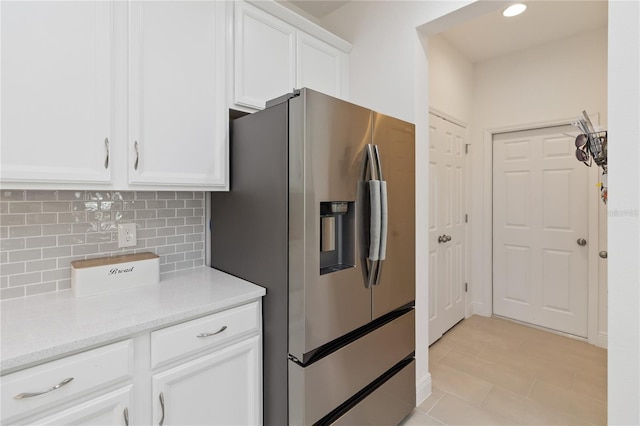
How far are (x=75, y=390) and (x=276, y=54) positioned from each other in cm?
177

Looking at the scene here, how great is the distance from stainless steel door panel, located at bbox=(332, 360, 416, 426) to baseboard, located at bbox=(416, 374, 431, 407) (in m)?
0.14

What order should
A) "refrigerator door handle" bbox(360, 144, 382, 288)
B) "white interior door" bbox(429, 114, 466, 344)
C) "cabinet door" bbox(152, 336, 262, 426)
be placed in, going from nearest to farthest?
"cabinet door" bbox(152, 336, 262, 426), "refrigerator door handle" bbox(360, 144, 382, 288), "white interior door" bbox(429, 114, 466, 344)

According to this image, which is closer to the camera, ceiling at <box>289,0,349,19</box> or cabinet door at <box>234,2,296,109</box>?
cabinet door at <box>234,2,296,109</box>

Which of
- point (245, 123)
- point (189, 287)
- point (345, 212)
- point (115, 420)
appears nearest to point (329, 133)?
point (345, 212)

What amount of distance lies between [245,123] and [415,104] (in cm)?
105

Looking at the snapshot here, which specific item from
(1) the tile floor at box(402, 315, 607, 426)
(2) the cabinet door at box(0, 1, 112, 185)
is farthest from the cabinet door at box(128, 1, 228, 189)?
(1) the tile floor at box(402, 315, 607, 426)

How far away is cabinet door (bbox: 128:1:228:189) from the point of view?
1.38 metres

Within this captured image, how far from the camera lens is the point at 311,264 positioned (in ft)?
4.31

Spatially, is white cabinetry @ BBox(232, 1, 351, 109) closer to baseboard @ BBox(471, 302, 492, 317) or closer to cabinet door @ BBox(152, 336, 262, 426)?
cabinet door @ BBox(152, 336, 262, 426)

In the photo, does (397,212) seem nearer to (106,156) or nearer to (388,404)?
(388,404)

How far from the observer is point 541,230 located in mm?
3197

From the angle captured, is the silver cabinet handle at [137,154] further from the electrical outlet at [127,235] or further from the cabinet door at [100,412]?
the cabinet door at [100,412]
